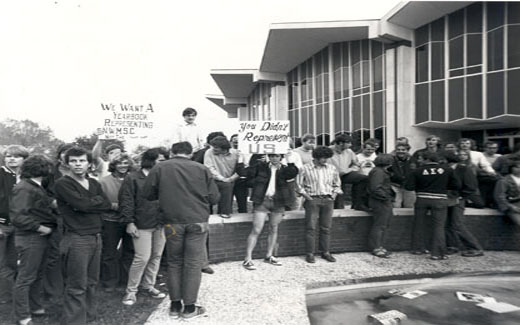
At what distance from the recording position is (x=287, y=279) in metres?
5.45

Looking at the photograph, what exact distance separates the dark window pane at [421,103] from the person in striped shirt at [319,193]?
11639 millimetres

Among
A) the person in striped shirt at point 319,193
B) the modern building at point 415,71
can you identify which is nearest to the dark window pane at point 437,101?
the modern building at point 415,71

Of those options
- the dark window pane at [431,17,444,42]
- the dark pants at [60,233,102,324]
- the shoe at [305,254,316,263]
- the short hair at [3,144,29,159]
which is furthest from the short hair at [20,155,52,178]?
the dark window pane at [431,17,444,42]

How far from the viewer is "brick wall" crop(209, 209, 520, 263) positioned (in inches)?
252

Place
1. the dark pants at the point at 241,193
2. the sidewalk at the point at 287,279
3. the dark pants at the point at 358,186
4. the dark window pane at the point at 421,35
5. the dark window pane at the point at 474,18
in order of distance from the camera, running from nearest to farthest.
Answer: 1. the sidewalk at the point at 287,279
2. the dark pants at the point at 241,193
3. the dark pants at the point at 358,186
4. the dark window pane at the point at 474,18
5. the dark window pane at the point at 421,35

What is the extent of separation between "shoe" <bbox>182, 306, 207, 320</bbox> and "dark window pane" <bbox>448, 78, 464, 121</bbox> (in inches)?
561

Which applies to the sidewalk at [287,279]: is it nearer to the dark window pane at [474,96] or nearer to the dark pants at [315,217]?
the dark pants at [315,217]

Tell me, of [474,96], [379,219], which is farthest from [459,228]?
[474,96]

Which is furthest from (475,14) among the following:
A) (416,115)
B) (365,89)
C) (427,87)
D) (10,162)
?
(10,162)

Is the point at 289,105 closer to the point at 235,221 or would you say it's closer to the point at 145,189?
the point at 235,221

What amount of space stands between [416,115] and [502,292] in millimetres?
12618

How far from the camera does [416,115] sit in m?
16.8

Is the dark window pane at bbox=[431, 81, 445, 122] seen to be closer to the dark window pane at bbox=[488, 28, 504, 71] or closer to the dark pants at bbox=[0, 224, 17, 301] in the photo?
the dark window pane at bbox=[488, 28, 504, 71]

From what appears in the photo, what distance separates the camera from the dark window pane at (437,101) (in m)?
15.7
